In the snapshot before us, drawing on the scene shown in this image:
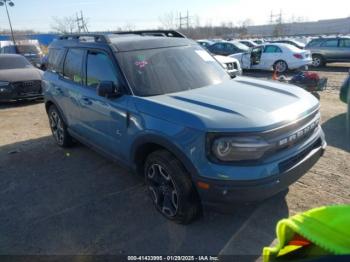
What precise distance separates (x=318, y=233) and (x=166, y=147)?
1.96 metres

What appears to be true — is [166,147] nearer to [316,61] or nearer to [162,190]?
[162,190]

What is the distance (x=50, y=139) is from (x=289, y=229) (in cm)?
592

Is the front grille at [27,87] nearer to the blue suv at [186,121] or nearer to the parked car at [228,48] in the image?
the blue suv at [186,121]

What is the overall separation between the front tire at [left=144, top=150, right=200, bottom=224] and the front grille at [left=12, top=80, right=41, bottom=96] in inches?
305

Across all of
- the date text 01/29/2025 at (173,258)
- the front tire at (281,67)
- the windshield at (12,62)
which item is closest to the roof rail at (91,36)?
the date text 01/29/2025 at (173,258)

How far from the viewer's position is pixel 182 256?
2967 millimetres

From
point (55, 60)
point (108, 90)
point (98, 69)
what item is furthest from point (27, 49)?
point (108, 90)

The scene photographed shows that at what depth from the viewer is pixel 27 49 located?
18141 mm

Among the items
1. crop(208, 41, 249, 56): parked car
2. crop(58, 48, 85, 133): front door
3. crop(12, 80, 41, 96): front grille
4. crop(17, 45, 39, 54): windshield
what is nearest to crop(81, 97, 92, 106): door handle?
crop(58, 48, 85, 133): front door

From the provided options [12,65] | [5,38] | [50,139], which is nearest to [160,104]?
[50,139]

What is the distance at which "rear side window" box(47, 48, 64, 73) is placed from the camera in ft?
17.7

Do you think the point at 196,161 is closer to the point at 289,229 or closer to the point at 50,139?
the point at 289,229

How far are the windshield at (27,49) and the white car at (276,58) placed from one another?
11.2 meters

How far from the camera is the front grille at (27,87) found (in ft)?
32.0
